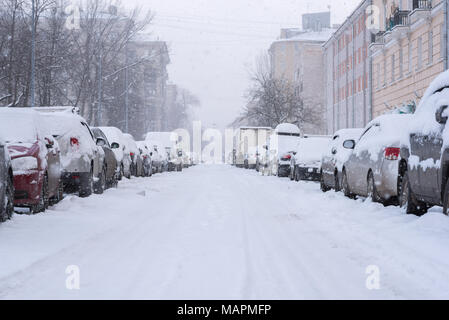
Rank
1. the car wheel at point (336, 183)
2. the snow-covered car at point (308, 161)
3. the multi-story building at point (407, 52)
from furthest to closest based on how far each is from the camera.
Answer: the multi-story building at point (407, 52), the snow-covered car at point (308, 161), the car wheel at point (336, 183)

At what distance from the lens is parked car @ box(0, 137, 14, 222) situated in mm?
9559

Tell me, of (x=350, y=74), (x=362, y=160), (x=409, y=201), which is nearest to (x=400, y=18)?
(x=350, y=74)

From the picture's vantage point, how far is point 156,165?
117 feet

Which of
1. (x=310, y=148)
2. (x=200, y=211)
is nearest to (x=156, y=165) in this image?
(x=310, y=148)

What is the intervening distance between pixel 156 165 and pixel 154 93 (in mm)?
85178


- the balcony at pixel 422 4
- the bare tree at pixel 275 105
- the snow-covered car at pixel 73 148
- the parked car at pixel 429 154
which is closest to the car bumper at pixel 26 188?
the snow-covered car at pixel 73 148

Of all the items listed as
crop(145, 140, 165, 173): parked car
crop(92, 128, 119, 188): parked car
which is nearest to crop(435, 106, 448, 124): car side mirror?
crop(92, 128, 119, 188): parked car

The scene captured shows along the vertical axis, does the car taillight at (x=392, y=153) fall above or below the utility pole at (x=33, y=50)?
below

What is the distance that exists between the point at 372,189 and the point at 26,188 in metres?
6.27

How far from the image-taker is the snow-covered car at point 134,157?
26794 millimetres

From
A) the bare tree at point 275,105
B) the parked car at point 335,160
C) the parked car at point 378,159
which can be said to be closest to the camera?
the parked car at point 378,159

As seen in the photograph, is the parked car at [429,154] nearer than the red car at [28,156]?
Yes

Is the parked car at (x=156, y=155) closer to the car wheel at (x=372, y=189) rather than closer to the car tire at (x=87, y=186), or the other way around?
the car tire at (x=87, y=186)

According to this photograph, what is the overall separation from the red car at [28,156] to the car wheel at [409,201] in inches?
223
